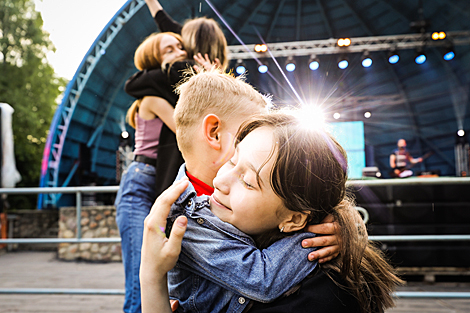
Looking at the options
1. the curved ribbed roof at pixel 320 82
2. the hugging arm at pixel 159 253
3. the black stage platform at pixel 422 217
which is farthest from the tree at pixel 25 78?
the hugging arm at pixel 159 253

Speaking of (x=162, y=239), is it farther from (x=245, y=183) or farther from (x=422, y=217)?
(x=422, y=217)

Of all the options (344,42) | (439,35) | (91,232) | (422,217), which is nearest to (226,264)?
(422,217)

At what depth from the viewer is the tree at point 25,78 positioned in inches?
423

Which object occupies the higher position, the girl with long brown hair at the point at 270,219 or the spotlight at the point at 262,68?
the spotlight at the point at 262,68

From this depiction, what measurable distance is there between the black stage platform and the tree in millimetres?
10588

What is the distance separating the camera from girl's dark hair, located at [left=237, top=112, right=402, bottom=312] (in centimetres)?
59

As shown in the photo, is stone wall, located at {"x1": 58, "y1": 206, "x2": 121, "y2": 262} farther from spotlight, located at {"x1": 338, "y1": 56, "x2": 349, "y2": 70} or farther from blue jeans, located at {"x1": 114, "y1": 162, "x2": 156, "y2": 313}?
spotlight, located at {"x1": 338, "y1": 56, "x2": 349, "y2": 70}

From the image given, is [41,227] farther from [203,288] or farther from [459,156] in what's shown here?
[459,156]

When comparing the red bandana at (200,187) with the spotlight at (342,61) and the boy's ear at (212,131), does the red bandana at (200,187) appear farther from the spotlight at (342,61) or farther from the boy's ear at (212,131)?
the spotlight at (342,61)

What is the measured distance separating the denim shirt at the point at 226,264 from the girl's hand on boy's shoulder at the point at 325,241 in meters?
0.01

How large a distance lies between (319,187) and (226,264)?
215mm

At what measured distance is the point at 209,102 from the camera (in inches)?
30.3

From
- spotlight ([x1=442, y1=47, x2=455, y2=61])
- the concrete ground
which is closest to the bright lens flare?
the concrete ground

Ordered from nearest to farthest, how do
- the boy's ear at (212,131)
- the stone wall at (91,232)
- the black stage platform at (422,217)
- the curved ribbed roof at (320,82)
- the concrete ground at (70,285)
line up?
1. the boy's ear at (212,131)
2. the concrete ground at (70,285)
3. the black stage platform at (422,217)
4. the stone wall at (91,232)
5. the curved ribbed roof at (320,82)
